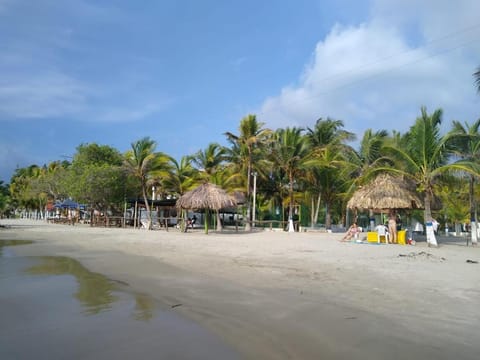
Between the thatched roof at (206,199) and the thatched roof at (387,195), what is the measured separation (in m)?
6.99

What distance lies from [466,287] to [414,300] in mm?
1620

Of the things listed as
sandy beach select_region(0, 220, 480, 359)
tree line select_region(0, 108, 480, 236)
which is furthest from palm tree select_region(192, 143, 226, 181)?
sandy beach select_region(0, 220, 480, 359)

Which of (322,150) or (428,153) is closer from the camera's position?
(428,153)

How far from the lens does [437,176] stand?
1611cm

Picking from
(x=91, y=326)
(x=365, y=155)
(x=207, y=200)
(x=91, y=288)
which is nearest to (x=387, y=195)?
(x=365, y=155)

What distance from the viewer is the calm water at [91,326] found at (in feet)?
13.2

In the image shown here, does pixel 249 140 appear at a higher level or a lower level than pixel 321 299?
higher

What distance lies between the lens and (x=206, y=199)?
21.5 meters

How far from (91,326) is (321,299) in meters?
3.42

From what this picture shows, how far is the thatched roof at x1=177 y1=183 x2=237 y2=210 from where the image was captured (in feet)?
70.2

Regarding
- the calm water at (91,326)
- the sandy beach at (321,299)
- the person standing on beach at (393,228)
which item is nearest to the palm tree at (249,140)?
the person standing on beach at (393,228)

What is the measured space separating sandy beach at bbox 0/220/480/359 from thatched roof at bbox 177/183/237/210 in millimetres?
9887

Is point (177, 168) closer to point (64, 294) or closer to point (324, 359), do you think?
point (64, 294)

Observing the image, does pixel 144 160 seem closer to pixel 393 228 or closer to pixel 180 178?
pixel 180 178
